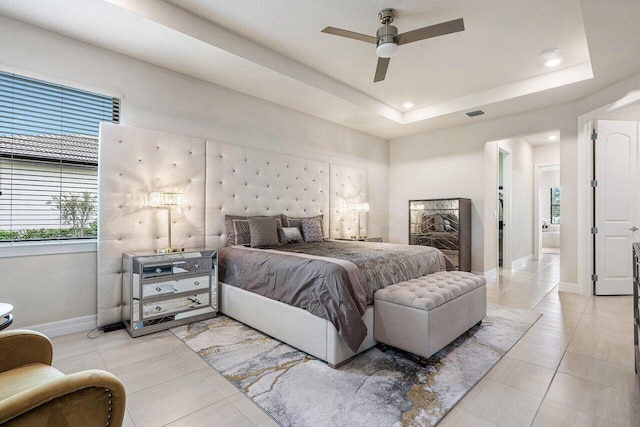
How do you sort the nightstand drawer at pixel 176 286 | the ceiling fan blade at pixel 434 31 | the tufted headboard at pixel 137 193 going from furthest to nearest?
the tufted headboard at pixel 137 193 → the nightstand drawer at pixel 176 286 → the ceiling fan blade at pixel 434 31

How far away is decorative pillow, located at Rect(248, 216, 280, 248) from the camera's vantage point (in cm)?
378

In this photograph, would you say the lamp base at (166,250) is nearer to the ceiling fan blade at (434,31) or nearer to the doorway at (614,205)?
the ceiling fan blade at (434,31)

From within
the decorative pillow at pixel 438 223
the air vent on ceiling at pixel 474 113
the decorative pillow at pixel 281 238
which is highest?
the air vent on ceiling at pixel 474 113

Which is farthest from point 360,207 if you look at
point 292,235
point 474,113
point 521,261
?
point 521,261

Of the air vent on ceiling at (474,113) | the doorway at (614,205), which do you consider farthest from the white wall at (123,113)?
the doorway at (614,205)

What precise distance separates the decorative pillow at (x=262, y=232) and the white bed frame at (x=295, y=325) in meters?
0.72

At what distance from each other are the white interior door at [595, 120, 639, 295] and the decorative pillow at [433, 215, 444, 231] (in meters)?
2.04

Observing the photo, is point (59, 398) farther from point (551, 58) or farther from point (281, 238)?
point (551, 58)

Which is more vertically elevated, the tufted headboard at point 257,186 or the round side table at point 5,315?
the tufted headboard at point 257,186

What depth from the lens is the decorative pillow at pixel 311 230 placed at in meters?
4.39

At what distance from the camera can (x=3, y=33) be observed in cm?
261

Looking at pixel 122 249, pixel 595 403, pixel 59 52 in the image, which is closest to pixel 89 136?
pixel 59 52

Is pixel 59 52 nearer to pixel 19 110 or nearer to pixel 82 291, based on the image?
pixel 19 110

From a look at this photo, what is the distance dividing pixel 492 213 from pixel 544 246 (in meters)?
6.55
